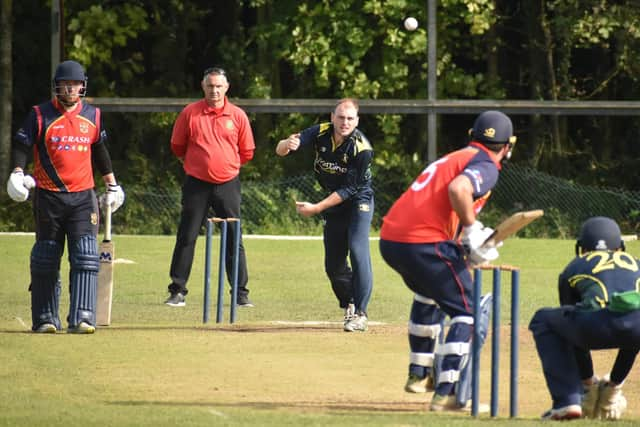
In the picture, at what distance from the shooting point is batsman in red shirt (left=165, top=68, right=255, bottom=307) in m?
12.6

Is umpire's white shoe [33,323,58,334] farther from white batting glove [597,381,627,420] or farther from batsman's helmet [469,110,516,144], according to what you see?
white batting glove [597,381,627,420]

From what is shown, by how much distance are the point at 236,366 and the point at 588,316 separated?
9.47 feet

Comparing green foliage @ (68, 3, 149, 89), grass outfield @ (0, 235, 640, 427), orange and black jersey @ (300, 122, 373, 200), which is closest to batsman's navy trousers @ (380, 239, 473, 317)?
grass outfield @ (0, 235, 640, 427)

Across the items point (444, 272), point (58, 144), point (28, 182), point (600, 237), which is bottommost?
point (444, 272)

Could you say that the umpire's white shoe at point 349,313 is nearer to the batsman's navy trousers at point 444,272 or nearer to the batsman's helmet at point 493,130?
the batsman's navy trousers at point 444,272

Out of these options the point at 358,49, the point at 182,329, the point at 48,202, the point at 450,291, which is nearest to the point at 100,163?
the point at 48,202

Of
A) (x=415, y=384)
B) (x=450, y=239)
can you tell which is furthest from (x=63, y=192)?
(x=450, y=239)

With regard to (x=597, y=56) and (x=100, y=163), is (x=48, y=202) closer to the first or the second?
(x=100, y=163)

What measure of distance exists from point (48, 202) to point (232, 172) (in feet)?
8.40

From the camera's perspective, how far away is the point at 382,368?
9.44 meters

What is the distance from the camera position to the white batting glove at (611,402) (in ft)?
25.7

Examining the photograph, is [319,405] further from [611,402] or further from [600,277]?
[600,277]

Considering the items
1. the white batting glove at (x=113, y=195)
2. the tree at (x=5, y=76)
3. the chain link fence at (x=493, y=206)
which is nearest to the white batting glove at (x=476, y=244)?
the white batting glove at (x=113, y=195)

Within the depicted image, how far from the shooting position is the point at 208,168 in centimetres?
1262
